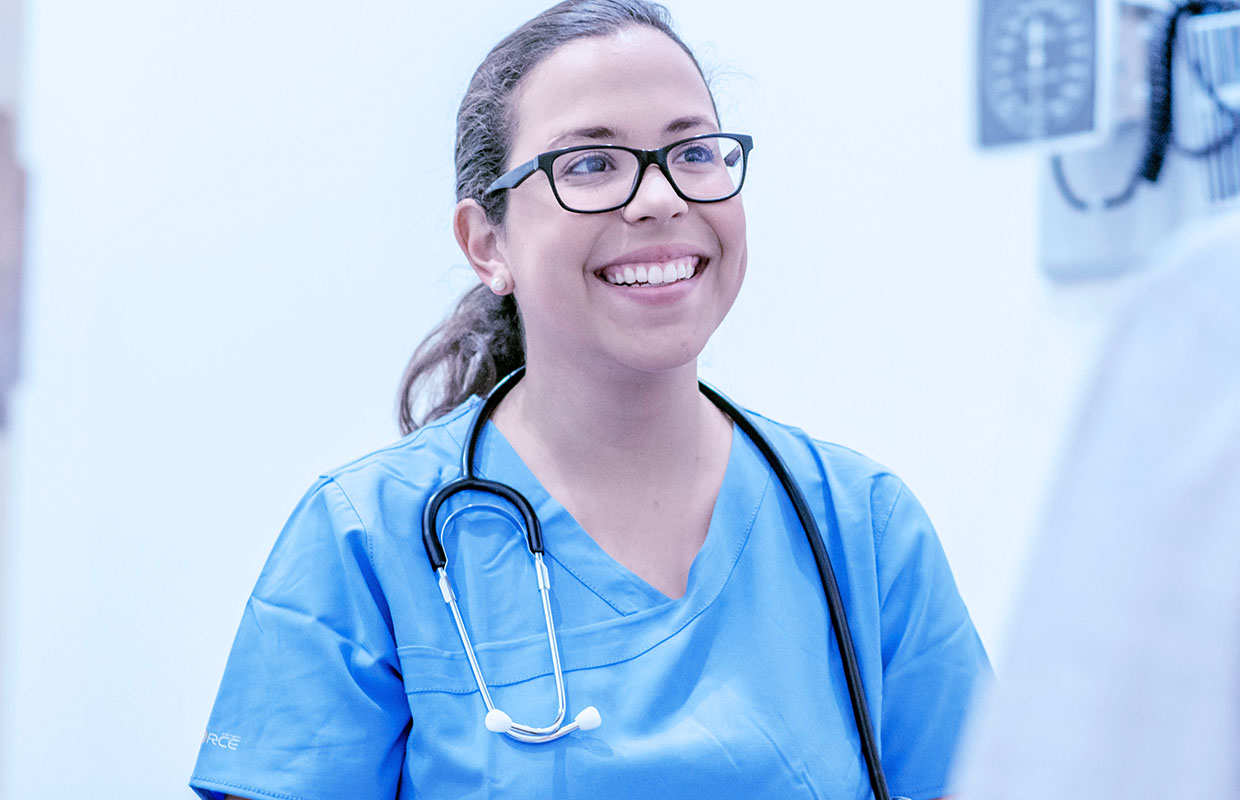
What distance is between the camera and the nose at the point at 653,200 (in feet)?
3.05

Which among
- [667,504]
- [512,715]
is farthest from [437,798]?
[667,504]

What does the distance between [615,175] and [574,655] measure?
36 cm

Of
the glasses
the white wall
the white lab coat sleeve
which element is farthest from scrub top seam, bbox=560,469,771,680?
the white wall

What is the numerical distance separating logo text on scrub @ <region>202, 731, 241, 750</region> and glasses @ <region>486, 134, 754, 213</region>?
0.46 m

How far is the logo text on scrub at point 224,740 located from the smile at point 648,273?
0.43m

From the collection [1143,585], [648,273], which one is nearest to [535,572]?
[648,273]

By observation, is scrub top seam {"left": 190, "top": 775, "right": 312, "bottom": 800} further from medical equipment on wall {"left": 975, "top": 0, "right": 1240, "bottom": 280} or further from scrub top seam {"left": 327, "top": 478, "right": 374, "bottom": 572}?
medical equipment on wall {"left": 975, "top": 0, "right": 1240, "bottom": 280}

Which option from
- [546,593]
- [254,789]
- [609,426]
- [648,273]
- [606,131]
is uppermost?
[606,131]

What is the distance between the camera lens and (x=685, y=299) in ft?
3.09

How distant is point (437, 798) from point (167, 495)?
3.90 ft

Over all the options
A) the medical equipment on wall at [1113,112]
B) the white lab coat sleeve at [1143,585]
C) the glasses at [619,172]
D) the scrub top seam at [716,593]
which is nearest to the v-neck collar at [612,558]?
the scrub top seam at [716,593]

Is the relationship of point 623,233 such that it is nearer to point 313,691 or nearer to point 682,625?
point 682,625

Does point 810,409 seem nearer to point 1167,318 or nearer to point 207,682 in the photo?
point 207,682

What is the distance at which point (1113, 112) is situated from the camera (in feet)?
3.98
